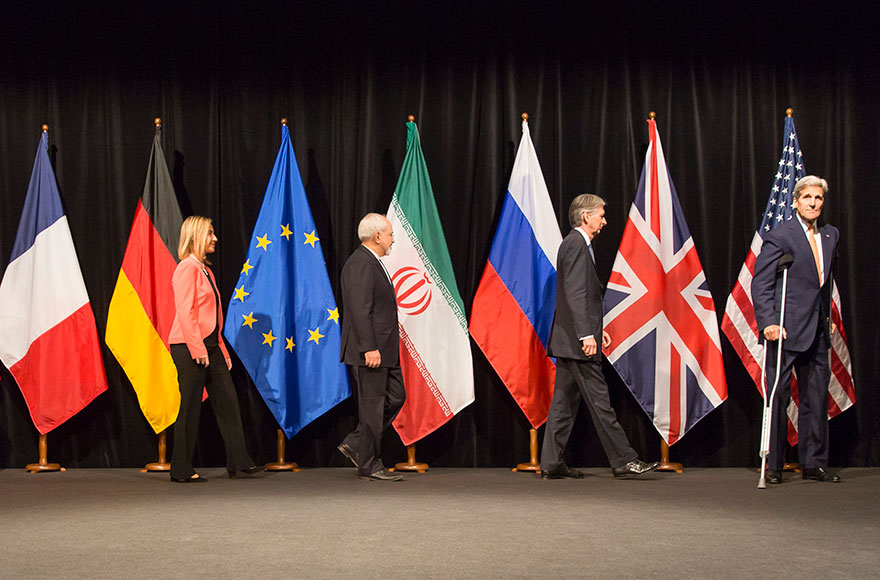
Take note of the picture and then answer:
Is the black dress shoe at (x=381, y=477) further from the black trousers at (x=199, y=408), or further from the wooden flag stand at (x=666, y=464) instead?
the wooden flag stand at (x=666, y=464)

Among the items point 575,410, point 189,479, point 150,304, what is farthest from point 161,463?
point 575,410

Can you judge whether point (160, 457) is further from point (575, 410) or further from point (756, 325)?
point (756, 325)

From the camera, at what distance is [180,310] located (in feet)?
17.2

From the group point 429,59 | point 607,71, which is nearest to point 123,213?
point 429,59

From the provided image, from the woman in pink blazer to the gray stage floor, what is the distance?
0.80 ft

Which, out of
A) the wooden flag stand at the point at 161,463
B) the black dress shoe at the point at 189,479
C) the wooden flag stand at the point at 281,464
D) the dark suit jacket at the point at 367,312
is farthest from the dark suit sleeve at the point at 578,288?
the wooden flag stand at the point at 161,463

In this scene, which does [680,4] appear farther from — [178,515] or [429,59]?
[178,515]

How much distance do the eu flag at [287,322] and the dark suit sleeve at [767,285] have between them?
243 centimetres

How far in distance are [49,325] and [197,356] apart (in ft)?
4.21

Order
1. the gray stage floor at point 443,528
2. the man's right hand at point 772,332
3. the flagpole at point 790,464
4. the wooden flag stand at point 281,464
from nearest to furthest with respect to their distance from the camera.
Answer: the gray stage floor at point 443,528 < the man's right hand at point 772,332 < the flagpole at point 790,464 < the wooden flag stand at point 281,464

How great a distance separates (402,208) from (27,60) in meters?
2.77

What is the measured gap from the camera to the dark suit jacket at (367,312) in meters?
5.27

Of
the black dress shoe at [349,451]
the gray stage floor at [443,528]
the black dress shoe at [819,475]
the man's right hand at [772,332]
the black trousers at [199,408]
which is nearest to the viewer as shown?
the gray stage floor at [443,528]

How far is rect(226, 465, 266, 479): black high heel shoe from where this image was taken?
18.1 ft
